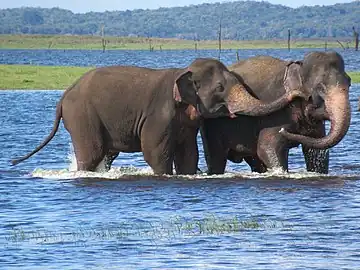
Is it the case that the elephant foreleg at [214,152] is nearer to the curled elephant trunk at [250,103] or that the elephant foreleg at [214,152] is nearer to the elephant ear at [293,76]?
the curled elephant trunk at [250,103]

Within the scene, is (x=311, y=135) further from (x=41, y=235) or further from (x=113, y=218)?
(x=41, y=235)

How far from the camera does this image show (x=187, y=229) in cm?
1464

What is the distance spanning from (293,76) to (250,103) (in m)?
0.76

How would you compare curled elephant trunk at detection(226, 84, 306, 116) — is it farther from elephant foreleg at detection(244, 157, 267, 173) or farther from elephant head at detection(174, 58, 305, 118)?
elephant foreleg at detection(244, 157, 267, 173)

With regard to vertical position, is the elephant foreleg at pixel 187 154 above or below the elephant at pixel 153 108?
below

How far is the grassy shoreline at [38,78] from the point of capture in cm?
5303

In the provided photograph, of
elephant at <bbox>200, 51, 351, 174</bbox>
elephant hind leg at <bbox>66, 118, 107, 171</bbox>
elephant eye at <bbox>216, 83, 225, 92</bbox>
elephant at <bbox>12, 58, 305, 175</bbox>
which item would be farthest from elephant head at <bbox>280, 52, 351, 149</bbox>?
elephant hind leg at <bbox>66, 118, 107, 171</bbox>

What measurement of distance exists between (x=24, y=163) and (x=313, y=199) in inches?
314

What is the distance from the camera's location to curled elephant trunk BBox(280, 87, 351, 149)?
17.8 metres

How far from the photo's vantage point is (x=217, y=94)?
18562 millimetres

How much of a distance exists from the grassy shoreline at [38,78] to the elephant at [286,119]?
3385cm

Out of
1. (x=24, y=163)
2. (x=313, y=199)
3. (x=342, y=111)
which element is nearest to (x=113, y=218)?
(x=313, y=199)

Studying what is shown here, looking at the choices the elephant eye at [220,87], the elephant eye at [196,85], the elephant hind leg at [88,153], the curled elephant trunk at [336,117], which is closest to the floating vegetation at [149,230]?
the curled elephant trunk at [336,117]

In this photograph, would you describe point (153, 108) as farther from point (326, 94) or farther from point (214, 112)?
point (326, 94)
